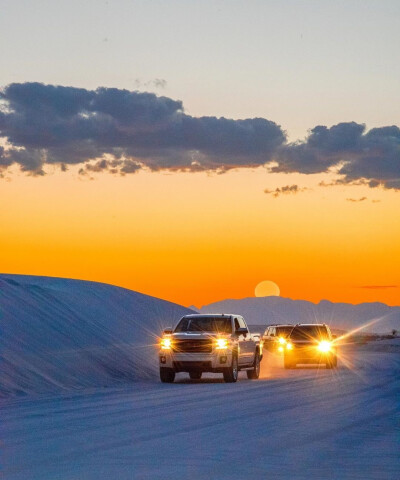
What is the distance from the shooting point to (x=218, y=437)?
50.8ft

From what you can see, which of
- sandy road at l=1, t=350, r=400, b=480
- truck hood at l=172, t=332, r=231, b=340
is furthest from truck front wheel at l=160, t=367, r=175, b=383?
sandy road at l=1, t=350, r=400, b=480

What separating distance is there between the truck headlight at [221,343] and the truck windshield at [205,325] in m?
0.79

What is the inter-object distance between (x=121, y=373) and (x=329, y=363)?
350 inches

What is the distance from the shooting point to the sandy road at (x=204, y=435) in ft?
39.8

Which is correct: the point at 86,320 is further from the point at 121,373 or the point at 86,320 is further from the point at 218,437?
the point at 218,437

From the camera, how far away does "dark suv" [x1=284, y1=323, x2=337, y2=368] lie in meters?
41.8

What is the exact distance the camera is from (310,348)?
4234 centimetres

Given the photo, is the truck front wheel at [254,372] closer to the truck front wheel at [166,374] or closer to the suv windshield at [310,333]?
the truck front wheel at [166,374]

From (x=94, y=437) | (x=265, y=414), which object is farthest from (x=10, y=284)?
(x=94, y=437)

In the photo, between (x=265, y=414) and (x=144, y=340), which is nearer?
(x=265, y=414)

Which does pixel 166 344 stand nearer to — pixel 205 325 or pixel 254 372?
pixel 205 325

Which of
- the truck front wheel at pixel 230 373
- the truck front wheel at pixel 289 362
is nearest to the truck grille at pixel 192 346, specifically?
the truck front wheel at pixel 230 373

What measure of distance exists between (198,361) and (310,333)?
12.0 meters

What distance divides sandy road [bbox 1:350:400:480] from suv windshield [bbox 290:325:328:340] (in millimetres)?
16244
